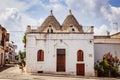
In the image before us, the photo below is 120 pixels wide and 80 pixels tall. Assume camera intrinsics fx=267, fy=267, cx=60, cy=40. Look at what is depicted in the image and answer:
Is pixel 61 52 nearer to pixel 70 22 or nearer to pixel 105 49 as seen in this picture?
pixel 105 49

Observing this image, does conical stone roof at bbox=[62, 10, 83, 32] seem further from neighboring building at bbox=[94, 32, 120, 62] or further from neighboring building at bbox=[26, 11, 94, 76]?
neighboring building at bbox=[26, 11, 94, 76]

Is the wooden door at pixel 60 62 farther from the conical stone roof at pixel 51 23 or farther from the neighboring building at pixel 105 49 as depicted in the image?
the conical stone roof at pixel 51 23

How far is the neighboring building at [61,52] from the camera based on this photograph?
37250mm

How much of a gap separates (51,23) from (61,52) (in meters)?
7.13

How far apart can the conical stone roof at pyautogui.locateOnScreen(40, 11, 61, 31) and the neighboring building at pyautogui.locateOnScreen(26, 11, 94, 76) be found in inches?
191

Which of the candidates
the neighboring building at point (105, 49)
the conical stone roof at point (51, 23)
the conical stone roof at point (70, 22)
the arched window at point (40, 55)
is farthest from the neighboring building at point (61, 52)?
the conical stone roof at point (70, 22)

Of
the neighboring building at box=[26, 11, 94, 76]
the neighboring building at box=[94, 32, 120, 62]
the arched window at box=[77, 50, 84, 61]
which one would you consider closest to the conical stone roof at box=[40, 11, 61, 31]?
the neighboring building at box=[26, 11, 94, 76]

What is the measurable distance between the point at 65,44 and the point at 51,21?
292 inches

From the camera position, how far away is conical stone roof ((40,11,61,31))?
42.5 m

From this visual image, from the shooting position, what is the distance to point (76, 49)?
37.7m

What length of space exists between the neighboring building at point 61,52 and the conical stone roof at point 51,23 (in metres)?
4.85

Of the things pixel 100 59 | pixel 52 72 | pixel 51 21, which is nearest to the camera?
pixel 52 72

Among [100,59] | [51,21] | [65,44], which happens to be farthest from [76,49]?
[51,21]

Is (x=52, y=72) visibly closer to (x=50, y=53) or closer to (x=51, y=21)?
(x=50, y=53)
